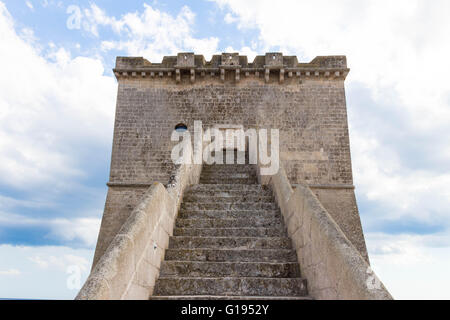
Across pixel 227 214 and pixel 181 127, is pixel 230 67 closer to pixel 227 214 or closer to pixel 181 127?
pixel 181 127

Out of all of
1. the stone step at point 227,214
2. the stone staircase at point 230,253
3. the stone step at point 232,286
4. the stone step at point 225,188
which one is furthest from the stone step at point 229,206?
the stone step at point 232,286

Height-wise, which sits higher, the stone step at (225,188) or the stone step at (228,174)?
the stone step at (228,174)

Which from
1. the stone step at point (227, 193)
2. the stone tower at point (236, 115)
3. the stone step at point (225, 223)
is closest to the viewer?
the stone step at point (225, 223)

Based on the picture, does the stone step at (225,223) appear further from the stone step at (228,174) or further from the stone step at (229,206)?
the stone step at (228,174)

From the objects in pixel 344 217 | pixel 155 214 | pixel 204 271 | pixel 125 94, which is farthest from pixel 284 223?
pixel 125 94

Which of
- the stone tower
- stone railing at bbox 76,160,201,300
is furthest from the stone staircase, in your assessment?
the stone tower

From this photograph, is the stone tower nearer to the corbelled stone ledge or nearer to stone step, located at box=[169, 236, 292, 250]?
the corbelled stone ledge

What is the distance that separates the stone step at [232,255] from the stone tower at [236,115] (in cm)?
802

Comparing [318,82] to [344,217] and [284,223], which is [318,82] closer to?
[344,217]

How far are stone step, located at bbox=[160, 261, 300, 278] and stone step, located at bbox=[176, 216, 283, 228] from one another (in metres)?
0.97

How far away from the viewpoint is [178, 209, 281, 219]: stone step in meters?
5.01

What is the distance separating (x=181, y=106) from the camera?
1329 centimetres

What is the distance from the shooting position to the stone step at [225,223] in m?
4.76
